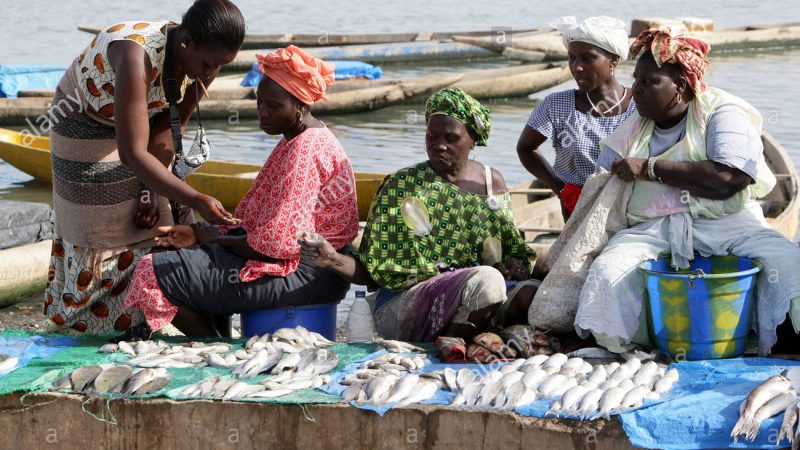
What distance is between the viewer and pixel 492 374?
378 centimetres

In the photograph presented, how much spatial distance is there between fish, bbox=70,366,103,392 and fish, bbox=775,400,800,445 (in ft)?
7.81

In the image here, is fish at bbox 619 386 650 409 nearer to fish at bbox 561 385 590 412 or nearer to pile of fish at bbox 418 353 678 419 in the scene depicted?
pile of fish at bbox 418 353 678 419

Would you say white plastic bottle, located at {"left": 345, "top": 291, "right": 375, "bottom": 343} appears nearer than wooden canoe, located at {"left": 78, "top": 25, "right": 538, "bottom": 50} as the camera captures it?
Yes

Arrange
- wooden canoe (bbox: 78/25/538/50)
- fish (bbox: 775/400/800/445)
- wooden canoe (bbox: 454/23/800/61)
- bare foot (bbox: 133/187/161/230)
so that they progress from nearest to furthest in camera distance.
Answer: fish (bbox: 775/400/800/445)
bare foot (bbox: 133/187/161/230)
wooden canoe (bbox: 78/25/538/50)
wooden canoe (bbox: 454/23/800/61)

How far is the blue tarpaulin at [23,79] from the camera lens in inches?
597

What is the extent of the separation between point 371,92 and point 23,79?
199 inches

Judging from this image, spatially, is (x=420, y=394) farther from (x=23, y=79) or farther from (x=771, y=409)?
(x=23, y=79)

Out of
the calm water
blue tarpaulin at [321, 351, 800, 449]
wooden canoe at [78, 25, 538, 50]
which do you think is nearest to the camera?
blue tarpaulin at [321, 351, 800, 449]

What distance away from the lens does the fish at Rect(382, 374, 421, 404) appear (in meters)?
3.65

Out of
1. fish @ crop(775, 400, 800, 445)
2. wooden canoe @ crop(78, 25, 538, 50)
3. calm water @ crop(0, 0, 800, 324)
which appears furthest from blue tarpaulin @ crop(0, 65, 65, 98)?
fish @ crop(775, 400, 800, 445)

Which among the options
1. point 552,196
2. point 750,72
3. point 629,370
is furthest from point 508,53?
point 629,370

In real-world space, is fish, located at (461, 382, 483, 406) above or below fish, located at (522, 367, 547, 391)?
below

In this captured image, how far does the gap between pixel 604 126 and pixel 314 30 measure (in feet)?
72.6

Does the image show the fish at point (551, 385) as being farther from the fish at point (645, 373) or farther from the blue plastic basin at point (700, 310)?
the blue plastic basin at point (700, 310)
